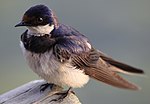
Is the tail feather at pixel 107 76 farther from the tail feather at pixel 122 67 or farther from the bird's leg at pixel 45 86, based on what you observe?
the bird's leg at pixel 45 86

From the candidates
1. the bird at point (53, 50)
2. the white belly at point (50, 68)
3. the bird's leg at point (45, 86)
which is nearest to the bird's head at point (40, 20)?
the bird at point (53, 50)

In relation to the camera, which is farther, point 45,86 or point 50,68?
point 50,68

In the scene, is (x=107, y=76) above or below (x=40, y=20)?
below

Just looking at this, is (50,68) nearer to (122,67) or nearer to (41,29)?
(41,29)

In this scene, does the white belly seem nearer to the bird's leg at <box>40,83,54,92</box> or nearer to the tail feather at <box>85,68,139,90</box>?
the bird's leg at <box>40,83,54,92</box>

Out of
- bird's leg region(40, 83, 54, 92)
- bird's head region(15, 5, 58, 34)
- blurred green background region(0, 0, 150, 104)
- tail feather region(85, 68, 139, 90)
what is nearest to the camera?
bird's leg region(40, 83, 54, 92)

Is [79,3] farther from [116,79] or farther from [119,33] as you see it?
[116,79]

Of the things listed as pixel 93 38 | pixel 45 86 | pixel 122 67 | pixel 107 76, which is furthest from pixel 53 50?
pixel 93 38

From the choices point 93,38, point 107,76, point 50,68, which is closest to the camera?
point 50,68

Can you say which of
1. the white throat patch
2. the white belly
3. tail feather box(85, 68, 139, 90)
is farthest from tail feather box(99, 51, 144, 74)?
the white throat patch

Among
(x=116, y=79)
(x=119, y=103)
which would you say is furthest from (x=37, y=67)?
(x=119, y=103)
